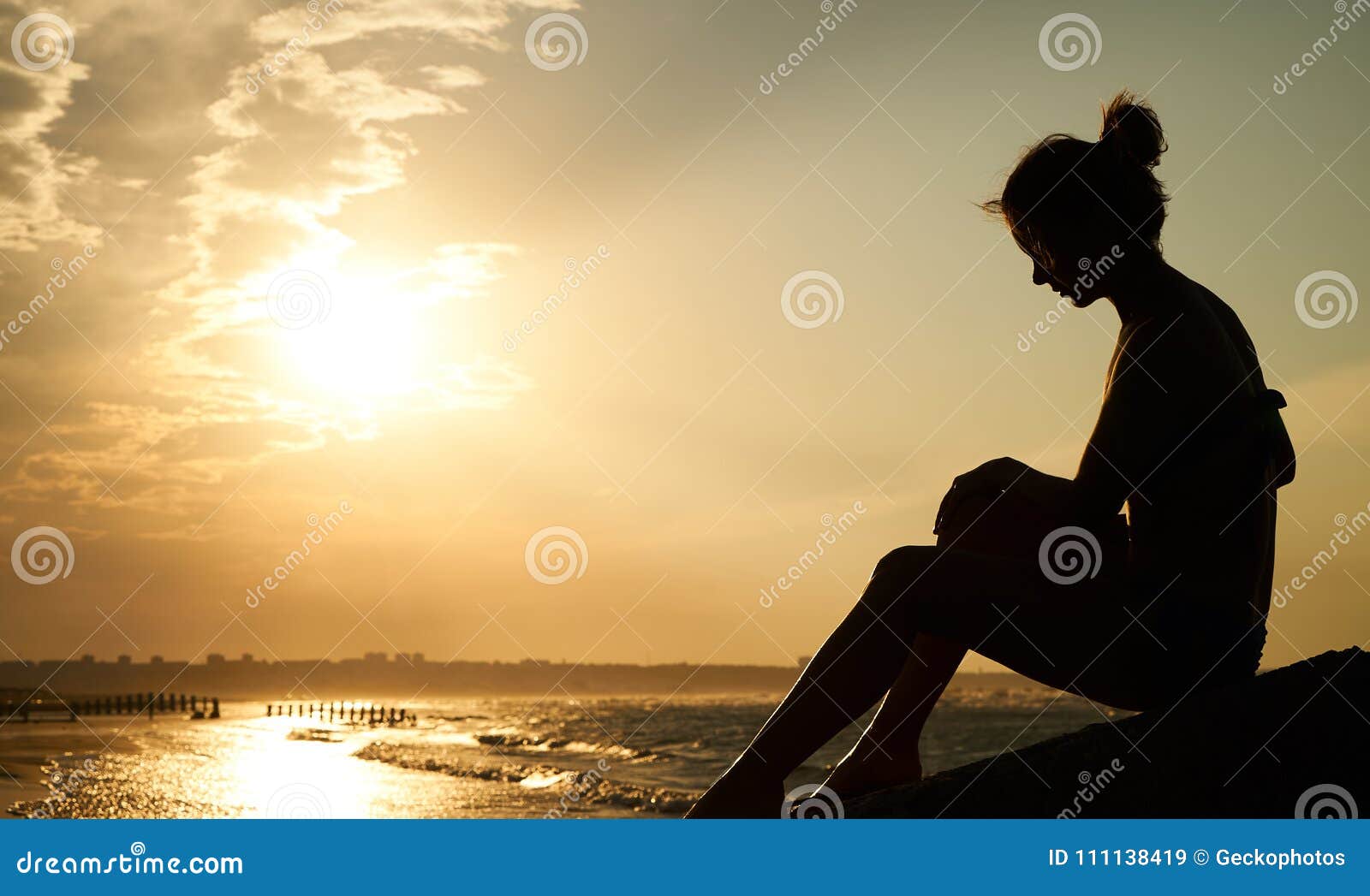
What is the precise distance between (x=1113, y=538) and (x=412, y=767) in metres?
30.0

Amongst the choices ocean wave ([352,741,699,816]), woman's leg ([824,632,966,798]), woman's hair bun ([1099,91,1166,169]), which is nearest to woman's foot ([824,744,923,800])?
woman's leg ([824,632,966,798])

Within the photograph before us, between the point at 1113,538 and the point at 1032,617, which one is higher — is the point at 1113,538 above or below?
above

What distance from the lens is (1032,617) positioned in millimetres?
2395

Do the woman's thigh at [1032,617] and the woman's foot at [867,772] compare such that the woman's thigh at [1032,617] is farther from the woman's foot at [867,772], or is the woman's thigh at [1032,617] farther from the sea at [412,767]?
the sea at [412,767]

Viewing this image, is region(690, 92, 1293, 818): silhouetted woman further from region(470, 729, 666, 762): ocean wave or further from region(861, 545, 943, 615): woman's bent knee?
region(470, 729, 666, 762): ocean wave

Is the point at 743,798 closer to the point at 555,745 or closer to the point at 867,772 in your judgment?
the point at 867,772

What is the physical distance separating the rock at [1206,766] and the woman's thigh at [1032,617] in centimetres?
39

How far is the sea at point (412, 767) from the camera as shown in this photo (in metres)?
18.1

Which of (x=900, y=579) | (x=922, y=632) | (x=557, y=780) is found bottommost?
(x=557, y=780)

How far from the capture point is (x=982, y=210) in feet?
9.30

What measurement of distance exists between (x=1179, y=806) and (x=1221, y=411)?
972 millimetres

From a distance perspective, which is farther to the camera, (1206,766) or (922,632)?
(1206,766)

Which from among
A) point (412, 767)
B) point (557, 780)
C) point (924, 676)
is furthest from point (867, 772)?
point (412, 767)

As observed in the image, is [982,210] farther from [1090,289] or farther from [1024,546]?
[1024,546]
